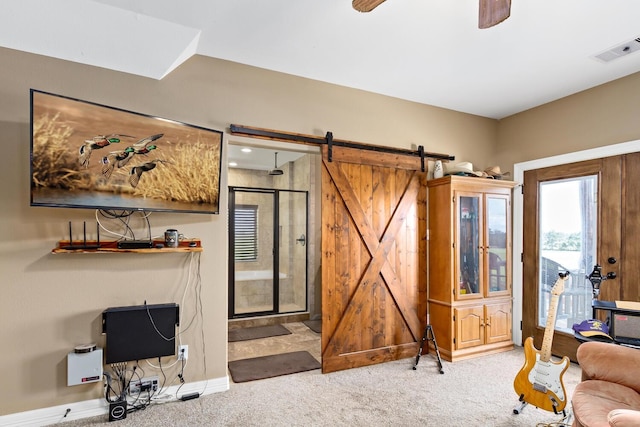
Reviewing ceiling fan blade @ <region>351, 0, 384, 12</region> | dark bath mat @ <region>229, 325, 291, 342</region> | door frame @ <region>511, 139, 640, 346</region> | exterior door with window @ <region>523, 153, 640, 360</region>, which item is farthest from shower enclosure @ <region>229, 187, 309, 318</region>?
ceiling fan blade @ <region>351, 0, 384, 12</region>

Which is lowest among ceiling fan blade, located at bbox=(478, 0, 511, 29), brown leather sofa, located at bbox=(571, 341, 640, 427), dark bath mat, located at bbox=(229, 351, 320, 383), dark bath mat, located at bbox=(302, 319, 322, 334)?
dark bath mat, located at bbox=(302, 319, 322, 334)

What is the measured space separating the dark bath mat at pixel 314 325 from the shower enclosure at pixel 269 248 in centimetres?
33

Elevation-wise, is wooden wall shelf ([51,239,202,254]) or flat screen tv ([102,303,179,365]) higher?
wooden wall shelf ([51,239,202,254])

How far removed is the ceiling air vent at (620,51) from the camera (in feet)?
8.67

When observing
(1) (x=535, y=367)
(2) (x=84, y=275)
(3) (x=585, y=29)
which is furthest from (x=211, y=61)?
(1) (x=535, y=367)

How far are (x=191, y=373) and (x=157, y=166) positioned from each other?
1695 millimetres

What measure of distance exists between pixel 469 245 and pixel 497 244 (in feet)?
1.45

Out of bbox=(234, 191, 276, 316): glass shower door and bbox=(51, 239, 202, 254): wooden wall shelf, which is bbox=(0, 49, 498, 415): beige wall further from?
bbox=(234, 191, 276, 316): glass shower door

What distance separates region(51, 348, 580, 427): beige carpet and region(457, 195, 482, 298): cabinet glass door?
824 mm

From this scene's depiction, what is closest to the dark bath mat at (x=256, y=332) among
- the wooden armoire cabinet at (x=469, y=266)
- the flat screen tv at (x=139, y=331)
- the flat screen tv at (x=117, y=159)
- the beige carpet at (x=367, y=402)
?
the beige carpet at (x=367, y=402)

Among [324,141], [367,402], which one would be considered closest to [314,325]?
[367,402]

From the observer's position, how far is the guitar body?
2338 millimetres

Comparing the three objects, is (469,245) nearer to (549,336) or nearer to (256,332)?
(549,336)

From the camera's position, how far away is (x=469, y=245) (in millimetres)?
3750
